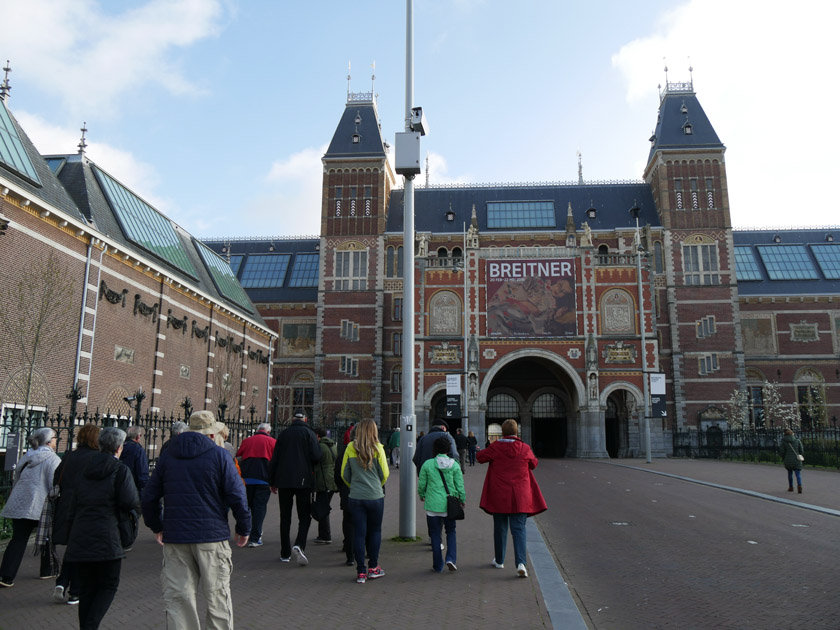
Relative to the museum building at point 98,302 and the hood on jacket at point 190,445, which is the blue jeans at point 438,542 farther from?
the museum building at point 98,302

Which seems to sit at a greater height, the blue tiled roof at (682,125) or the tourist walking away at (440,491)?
the blue tiled roof at (682,125)

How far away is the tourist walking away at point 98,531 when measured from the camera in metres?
5.24

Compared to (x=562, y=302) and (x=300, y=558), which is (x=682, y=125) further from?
(x=300, y=558)

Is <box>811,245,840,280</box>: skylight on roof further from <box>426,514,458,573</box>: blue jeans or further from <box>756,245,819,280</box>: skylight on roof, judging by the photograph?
<box>426,514,458,573</box>: blue jeans

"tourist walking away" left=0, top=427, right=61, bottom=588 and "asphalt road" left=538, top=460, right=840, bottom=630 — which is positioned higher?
"tourist walking away" left=0, top=427, right=61, bottom=588

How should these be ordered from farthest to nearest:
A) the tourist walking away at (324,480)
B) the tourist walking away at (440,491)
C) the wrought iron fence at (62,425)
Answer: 1. the wrought iron fence at (62,425)
2. the tourist walking away at (324,480)
3. the tourist walking away at (440,491)

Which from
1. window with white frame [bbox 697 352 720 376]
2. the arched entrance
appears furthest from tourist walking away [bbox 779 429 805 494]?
window with white frame [bbox 697 352 720 376]

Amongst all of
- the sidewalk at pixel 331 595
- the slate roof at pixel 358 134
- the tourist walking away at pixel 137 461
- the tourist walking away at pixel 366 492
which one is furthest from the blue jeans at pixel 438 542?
the slate roof at pixel 358 134

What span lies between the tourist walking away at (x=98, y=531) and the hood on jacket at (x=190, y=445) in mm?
694

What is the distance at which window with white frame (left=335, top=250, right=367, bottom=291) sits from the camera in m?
48.8

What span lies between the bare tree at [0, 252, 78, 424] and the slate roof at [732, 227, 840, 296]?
48955 mm

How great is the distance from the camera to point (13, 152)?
739 inches

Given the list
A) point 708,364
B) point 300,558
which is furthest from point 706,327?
point 300,558

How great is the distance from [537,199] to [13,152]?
40.6 m
